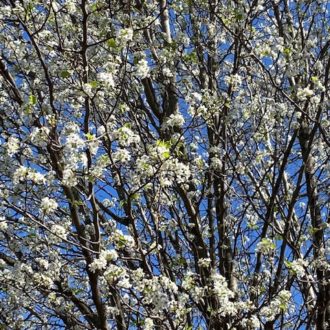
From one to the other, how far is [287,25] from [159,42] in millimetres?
1853

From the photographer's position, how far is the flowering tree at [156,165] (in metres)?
4.91

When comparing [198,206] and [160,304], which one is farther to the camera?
[198,206]

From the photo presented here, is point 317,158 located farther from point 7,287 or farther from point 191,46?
point 7,287

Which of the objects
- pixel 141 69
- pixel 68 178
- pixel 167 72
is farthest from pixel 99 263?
pixel 167 72

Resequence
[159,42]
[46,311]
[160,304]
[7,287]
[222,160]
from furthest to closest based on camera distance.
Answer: [159,42] → [222,160] → [46,311] → [7,287] → [160,304]

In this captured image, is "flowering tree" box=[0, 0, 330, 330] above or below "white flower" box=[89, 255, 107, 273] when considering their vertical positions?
above

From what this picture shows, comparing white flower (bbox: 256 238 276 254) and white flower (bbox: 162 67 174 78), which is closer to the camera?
white flower (bbox: 256 238 276 254)

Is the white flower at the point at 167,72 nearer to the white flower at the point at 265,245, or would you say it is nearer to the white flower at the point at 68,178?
the white flower at the point at 265,245

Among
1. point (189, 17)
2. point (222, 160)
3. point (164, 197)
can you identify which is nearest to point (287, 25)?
point (189, 17)

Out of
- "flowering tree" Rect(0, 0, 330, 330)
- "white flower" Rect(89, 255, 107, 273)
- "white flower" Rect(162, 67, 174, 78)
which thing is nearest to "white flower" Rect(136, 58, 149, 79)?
"flowering tree" Rect(0, 0, 330, 330)

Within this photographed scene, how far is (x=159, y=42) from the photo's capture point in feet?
23.9

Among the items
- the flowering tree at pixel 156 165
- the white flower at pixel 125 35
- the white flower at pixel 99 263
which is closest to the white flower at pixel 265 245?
the flowering tree at pixel 156 165

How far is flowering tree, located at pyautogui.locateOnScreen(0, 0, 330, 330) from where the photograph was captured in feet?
16.1

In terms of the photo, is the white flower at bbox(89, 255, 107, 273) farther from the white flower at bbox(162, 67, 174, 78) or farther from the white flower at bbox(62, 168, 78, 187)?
the white flower at bbox(162, 67, 174, 78)
